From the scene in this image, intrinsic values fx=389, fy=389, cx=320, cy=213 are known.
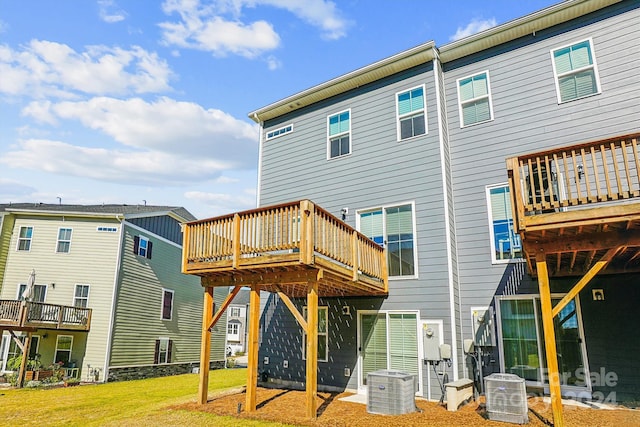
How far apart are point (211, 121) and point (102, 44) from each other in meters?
21.5

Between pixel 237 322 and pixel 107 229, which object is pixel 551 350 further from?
pixel 237 322

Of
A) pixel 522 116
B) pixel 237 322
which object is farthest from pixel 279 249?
pixel 237 322

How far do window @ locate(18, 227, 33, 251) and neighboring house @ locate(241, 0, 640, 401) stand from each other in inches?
469

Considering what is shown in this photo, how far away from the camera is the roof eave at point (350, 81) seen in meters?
10.2

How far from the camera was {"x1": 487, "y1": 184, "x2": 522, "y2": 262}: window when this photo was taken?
8.62 m

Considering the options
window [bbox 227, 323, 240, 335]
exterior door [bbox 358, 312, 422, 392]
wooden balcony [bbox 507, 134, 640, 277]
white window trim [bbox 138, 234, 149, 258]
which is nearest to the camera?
wooden balcony [bbox 507, 134, 640, 277]

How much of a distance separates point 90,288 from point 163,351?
4.58 meters

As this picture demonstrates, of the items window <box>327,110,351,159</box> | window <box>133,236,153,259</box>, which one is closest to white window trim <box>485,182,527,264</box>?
window <box>327,110,351,159</box>

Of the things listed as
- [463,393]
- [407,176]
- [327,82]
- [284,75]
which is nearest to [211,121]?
[284,75]

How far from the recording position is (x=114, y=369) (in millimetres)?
15359

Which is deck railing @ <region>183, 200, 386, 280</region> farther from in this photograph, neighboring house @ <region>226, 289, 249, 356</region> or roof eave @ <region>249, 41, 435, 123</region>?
neighboring house @ <region>226, 289, 249, 356</region>

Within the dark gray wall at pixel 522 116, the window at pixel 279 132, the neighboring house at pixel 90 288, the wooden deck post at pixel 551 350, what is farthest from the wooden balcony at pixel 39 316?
the wooden deck post at pixel 551 350

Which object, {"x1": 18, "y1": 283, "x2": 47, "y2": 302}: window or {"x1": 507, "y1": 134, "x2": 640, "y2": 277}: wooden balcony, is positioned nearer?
{"x1": 507, "y1": 134, "x2": 640, "y2": 277}: wooden balcony

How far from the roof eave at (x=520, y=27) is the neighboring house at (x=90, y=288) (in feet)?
45.6
